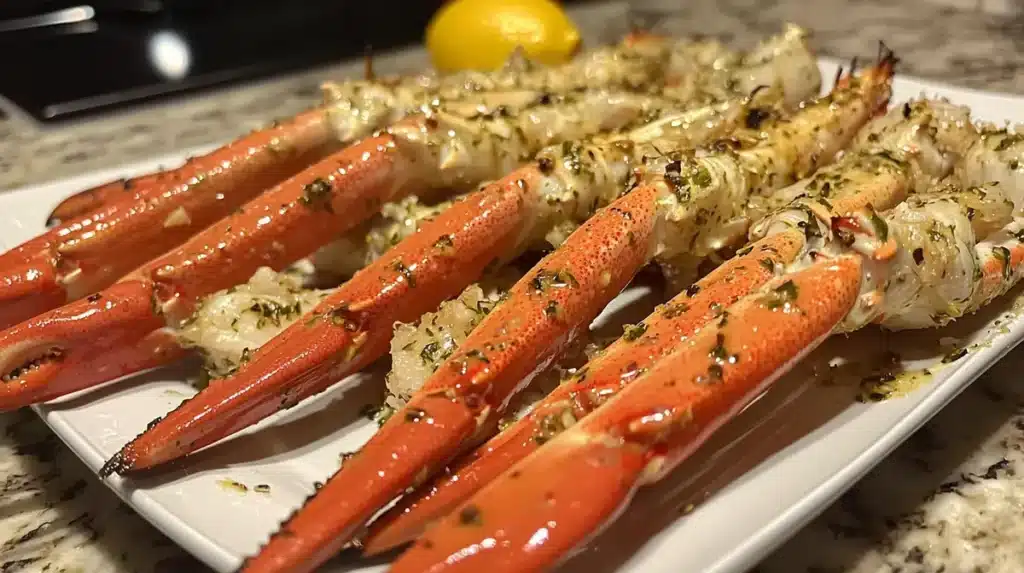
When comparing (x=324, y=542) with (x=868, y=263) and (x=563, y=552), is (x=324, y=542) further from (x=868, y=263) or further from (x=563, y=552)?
(x=868, y=263)

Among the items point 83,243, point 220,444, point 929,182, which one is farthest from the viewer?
point 929,182

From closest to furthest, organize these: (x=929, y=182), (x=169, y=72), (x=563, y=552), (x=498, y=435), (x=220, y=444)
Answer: (x=563, y=552) → (x=498, y=435) → (x=220, y=444) → (x=929, y=182) → (x=169, y=72)

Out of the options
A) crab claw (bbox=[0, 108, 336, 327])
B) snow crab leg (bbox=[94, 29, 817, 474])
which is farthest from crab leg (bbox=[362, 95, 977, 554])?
crab claw (bbox=[0, 108, 336, 327])

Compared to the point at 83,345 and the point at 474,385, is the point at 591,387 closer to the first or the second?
the point at 474,385

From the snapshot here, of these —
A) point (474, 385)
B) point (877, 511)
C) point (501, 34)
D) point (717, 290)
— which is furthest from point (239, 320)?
point (501, 34)

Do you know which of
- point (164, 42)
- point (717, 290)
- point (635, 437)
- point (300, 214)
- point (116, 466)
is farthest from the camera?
point (164, 42)

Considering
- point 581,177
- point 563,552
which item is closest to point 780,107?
point 581,177
